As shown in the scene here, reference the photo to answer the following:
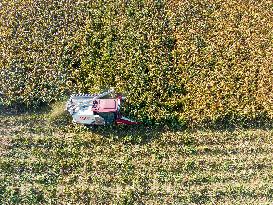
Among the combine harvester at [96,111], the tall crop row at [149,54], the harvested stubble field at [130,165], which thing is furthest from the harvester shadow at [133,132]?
the tall crop row at [149,54]

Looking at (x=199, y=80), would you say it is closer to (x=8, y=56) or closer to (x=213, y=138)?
(x=213, y=138)

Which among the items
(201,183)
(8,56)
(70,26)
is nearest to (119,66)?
(70,26)

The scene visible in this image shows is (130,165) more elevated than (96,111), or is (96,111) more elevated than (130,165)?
(96,111)

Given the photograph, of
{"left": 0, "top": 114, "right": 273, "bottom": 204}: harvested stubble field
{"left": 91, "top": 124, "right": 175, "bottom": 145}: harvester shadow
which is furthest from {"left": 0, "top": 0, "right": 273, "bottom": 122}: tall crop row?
{"left": 0, "top": 114, "right": 273, "bottom": 204}: harvested stubble field

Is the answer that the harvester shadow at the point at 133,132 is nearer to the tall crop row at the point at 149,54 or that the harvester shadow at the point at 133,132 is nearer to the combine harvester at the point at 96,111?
the combine harvester at the point at 96,111

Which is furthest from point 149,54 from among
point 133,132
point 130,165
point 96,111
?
point 130,165

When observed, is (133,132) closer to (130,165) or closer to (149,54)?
(130,165)
